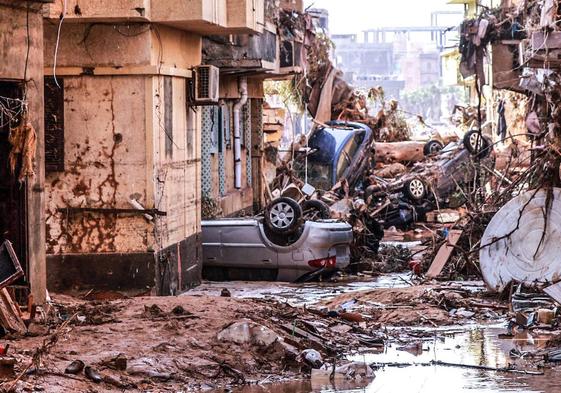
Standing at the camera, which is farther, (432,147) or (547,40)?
(432,147)

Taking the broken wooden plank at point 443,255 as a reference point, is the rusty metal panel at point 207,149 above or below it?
above

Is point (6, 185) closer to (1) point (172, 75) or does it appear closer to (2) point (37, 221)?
(2) point (37, 221)

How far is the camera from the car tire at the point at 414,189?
3519 cm

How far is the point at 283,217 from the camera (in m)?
23.3

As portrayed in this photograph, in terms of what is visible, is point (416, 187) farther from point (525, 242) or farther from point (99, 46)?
point (99, 46)

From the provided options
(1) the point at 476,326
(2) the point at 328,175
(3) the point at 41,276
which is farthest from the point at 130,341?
(2) the point at 328,175

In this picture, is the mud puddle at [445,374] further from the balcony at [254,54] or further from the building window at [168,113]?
the balcony at [254,54]

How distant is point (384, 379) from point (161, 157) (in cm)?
800

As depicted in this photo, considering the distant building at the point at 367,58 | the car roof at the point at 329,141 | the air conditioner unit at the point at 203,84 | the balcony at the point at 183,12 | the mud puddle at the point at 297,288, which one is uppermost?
the distant building at the point at 367,58

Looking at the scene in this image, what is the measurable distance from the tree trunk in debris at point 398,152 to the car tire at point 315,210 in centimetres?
2011

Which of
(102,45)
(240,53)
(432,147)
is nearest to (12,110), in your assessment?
(102,45)

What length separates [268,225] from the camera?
23.4 meters

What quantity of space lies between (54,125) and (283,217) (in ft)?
17.3

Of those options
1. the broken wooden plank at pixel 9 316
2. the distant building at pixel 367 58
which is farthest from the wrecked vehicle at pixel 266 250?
the distant building at pixel 367 58
